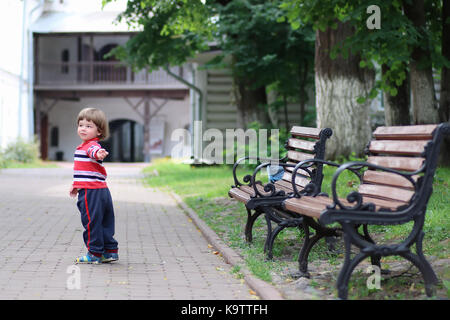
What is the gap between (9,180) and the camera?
1781 cm

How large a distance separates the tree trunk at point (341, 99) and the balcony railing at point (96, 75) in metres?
18.7

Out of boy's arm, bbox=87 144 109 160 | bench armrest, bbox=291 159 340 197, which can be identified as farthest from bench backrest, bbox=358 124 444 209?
boy's arm, bbox=87 144 109 160

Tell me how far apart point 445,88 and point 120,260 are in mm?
7646

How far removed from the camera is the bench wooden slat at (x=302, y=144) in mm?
6414

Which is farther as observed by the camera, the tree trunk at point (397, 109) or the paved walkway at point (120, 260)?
the tree trunk at point (397, 109)

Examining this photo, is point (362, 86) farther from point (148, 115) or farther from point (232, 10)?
point (148, 115)

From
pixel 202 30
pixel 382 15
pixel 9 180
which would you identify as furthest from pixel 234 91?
pixel 382 15

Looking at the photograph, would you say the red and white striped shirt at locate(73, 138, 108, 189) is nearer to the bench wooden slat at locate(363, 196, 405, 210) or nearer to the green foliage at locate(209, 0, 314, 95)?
the bench wooden slat at locate(363, 196, 405, 210)

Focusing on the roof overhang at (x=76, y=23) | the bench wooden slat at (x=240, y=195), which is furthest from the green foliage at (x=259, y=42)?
the roof overhang at (x=76, y=23)

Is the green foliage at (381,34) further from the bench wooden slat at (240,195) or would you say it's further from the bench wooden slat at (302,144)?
the bench wooden slat at (240,195)

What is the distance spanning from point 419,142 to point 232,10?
1311cm

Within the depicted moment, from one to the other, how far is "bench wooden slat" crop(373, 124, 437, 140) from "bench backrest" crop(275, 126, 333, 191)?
0.83 meters

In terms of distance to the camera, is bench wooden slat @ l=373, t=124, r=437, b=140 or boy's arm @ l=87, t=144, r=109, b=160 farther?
boy's arm @ l=87, t=144, r=109, b=160

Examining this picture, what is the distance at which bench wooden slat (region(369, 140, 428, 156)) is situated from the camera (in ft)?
15.2
